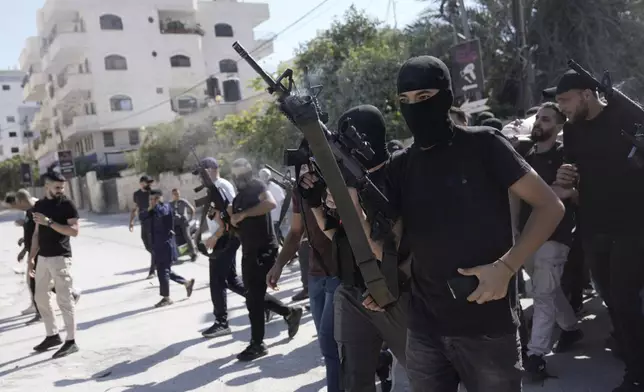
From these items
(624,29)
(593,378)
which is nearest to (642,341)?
(593,378)

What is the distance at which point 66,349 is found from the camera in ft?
19.0

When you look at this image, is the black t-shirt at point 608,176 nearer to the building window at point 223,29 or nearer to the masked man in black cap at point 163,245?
the masked man in black cap at point 163,245

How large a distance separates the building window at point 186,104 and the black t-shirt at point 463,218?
41.4 m

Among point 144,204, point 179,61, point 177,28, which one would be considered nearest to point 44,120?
point 177,28

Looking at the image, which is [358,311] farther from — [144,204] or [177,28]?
[177,28]

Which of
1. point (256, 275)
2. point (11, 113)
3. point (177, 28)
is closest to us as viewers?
point (256, 275)

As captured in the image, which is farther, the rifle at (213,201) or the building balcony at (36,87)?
the building balcony at (36,87)

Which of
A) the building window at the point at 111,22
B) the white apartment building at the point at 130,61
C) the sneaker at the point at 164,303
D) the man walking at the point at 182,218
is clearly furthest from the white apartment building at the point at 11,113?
the sneaker at the point at 164,303

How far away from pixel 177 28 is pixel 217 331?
134 feet

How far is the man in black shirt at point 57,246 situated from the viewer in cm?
578

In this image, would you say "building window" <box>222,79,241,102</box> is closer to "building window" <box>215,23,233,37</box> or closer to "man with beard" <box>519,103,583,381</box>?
"building window" <box>215,23,233,37</box>

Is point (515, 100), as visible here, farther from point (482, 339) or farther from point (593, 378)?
point (482, 339)

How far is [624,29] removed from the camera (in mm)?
14812

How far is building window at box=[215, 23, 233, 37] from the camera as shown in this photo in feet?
148
